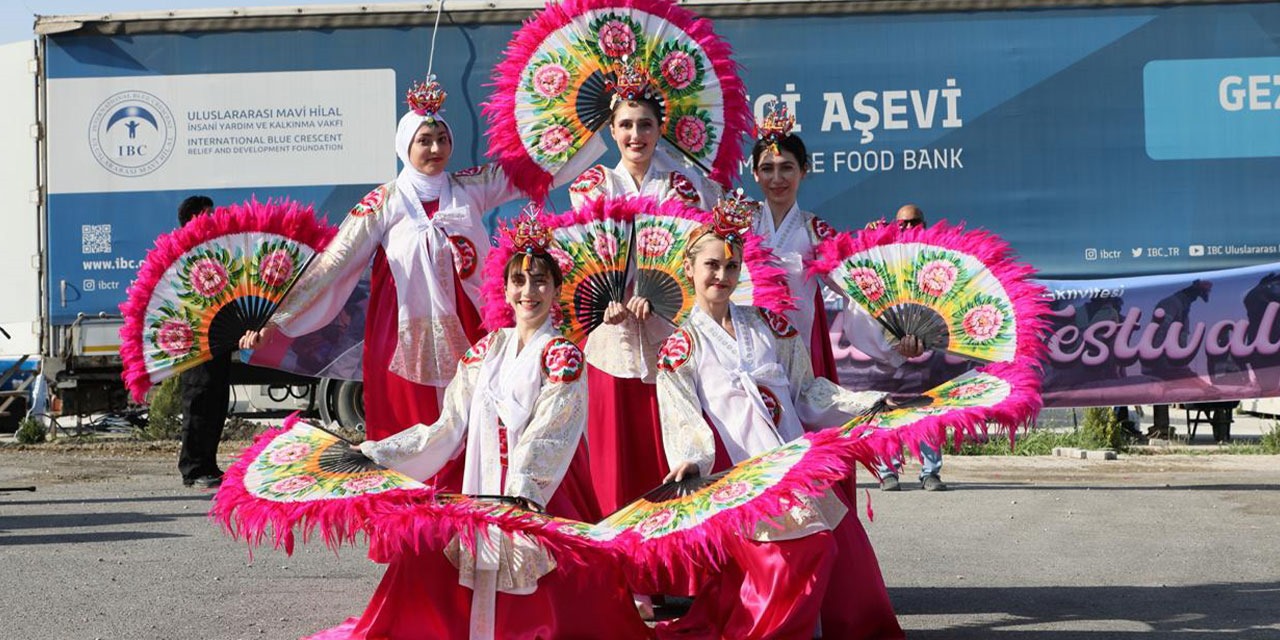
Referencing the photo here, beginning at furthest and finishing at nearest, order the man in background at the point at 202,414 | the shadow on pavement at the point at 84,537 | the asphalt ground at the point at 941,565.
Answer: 1. the man in background at the point at 202,414
2. the shadow on pavement at the point at 84,537
3. the asphalt ground at the point at 941,565

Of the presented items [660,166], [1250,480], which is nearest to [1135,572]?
[660,166]

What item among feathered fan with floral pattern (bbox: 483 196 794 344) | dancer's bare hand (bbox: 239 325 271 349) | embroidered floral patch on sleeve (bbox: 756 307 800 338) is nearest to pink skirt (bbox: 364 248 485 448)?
dancer's bare hand (bbox: 239 325 271 349)

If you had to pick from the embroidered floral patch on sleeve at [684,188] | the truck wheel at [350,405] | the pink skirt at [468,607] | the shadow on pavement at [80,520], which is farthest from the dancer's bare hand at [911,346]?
the truck wheel at [350,405]

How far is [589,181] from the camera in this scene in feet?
16.9

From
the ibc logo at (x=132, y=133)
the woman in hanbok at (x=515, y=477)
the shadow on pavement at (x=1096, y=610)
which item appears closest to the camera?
the woman in hanbok at (x=515, y=477)

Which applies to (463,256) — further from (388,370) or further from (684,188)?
(684,188)

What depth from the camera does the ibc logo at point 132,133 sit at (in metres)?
11.6

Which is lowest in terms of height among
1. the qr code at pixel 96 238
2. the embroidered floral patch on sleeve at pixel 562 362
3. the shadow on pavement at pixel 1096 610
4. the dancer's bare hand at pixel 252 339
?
the shadow on pavement at pixel 1096 610

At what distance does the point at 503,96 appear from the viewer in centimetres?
548

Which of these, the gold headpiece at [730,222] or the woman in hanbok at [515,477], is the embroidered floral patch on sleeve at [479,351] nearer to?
the woman in hanbok at [515,477]

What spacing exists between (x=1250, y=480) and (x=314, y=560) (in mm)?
6169

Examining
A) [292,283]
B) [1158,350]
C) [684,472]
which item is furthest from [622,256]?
[1158,350]

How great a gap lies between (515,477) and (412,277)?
4.93 ft

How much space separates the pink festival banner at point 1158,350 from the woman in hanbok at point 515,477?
5.94 m
